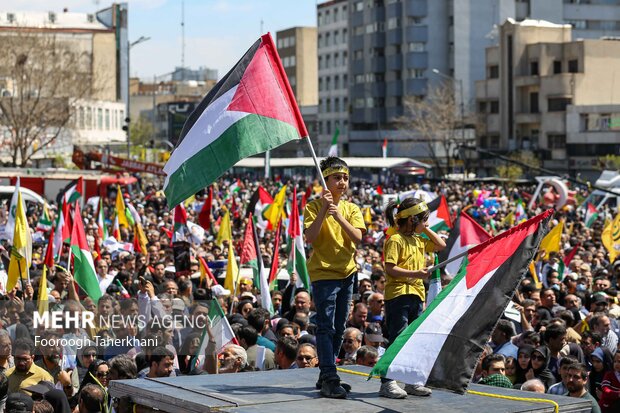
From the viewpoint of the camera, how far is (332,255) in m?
7.57

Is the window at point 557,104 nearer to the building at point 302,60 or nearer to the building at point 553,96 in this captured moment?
the building at point 553,96

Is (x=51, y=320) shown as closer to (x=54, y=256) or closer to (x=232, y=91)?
(x=232, y=91)

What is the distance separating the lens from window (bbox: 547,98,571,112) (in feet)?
252

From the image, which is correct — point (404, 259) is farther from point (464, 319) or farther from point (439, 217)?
point (439, 217)

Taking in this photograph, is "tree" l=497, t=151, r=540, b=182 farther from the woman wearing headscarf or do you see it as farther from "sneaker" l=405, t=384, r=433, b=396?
"sneaker" l=405, t=384, r=433, b=396

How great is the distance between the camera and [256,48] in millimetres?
7668

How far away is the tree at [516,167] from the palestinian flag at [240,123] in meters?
53.0

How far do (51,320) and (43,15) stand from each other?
353 feet

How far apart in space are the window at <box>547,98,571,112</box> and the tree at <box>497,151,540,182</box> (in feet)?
10.7

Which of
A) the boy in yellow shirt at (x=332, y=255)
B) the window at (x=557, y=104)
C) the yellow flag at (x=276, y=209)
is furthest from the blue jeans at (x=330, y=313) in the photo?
the window at (x=557, y=104)

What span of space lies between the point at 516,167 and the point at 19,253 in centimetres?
5260

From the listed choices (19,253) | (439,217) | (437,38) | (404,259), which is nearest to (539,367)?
(404,259)

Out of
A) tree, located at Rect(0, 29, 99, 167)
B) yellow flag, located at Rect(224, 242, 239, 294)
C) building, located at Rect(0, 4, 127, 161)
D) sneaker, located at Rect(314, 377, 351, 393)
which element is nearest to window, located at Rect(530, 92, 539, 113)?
building, located at Rect(0, 4, 127, 161)

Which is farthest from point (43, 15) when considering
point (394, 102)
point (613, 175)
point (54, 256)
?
point (54, 256)
